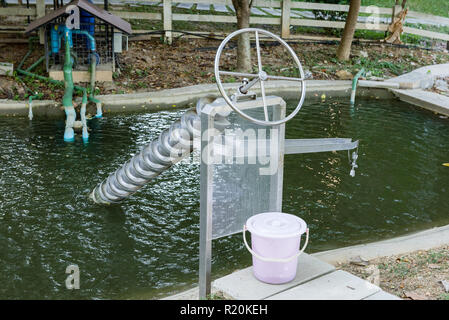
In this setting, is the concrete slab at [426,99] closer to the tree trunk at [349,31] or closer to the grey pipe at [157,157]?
the tree trunk at [349,31]

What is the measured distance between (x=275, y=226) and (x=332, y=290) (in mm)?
639

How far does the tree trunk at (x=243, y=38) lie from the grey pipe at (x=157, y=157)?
7.54 m

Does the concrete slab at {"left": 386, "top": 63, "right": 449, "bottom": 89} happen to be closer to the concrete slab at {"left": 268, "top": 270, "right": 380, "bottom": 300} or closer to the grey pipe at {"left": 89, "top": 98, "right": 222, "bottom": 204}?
the grey pipe at {"left": 89, "top": 98, "right": 222, "bottom": 204}

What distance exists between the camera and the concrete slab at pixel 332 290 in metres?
3.83

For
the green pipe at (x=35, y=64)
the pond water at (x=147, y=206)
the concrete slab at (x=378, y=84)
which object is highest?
the green pipe at (x=35, y=64)

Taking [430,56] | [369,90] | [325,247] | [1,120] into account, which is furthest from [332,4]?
[325,247]

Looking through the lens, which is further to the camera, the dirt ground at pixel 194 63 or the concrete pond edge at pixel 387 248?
the dirt ground at pixel 194 63

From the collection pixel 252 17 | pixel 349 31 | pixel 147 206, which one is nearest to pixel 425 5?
pixel 349 31

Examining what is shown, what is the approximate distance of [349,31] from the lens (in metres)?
15.0

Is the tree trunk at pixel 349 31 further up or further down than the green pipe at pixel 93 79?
further up

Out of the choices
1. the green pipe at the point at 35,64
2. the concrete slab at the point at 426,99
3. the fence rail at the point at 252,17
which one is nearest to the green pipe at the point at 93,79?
the green pipe at the point at 35,64

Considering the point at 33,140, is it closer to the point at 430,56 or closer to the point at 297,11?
the point at 430,56

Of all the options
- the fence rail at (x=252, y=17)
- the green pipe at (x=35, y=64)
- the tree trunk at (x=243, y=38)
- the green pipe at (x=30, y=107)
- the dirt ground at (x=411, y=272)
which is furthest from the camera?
the fence rail at (x=252, y=17)

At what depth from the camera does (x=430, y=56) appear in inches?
669
